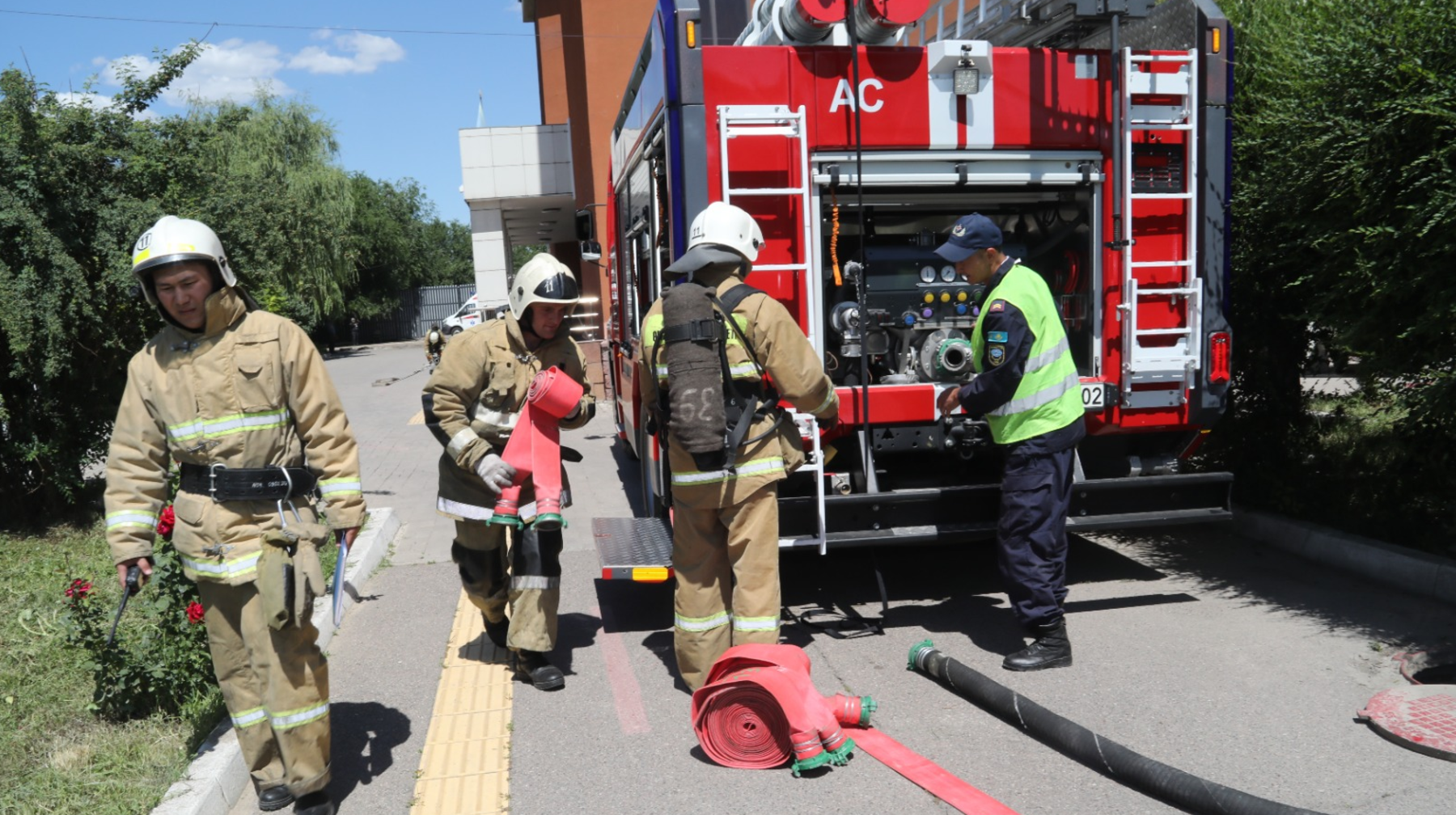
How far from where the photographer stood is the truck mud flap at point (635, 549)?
511 cm

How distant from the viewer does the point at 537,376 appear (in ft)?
14.9

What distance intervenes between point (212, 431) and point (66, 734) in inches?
71.1

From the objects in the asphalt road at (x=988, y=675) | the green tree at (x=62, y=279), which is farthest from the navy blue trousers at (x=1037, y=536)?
the green tree at (x=62, y=279)

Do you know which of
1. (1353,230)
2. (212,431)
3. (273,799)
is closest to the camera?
(212,431)

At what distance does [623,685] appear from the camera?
4.78m

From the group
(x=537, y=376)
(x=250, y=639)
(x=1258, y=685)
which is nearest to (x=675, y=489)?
(x=537, y=376)

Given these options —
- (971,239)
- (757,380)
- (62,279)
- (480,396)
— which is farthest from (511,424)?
(62,279)

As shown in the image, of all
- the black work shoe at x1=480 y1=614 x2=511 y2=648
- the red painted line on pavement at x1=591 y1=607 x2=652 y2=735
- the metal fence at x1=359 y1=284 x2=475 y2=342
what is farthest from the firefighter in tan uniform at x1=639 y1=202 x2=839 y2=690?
the metal fence at x1=359 y1=284 x2=475 y2=342

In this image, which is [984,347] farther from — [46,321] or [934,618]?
[46,321]

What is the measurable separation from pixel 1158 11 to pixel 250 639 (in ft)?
17.1

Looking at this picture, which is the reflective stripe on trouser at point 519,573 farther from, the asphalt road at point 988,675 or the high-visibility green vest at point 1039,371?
the high-visibility green vest at point 1039,371

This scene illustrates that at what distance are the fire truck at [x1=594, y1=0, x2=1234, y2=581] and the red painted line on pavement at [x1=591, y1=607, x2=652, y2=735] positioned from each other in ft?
1.39

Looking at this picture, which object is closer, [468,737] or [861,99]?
[468,737]

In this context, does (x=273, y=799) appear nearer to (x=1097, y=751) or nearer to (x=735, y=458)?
(x=735, y=458)
